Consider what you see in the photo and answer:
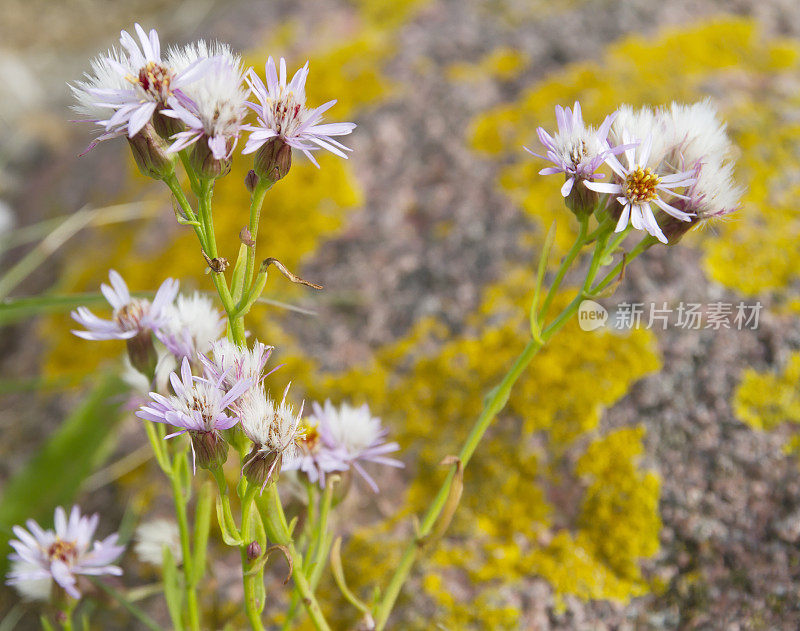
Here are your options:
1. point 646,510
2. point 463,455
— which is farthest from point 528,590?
point 463,455

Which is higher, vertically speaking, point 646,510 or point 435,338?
point 435,338

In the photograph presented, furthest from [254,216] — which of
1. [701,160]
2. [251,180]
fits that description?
[701,160]

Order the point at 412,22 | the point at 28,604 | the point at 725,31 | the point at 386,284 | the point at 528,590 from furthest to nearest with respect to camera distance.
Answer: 1. the point at 412,22
2. the point at 725,31
3. the point at 386,284
4. the point at 28,604
5. the point at 528,590

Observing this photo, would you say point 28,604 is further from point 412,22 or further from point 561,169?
point 412,22

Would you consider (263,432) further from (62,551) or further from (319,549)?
(62,551)

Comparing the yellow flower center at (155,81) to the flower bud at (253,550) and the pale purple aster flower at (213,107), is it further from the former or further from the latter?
the flower bud at (253,550)

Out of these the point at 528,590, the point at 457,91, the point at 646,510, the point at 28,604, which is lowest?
the point at 28,604

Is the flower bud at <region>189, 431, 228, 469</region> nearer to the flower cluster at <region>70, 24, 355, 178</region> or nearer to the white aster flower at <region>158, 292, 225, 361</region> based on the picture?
the white aster flower at <region>158, 292, 225, 361</region>

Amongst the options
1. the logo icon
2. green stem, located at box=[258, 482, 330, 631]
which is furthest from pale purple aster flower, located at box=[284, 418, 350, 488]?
the logo icon
